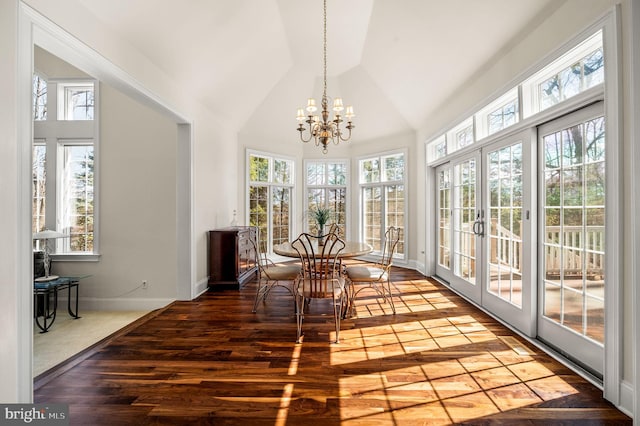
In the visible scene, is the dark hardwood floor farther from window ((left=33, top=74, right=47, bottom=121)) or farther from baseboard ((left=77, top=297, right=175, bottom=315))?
window ((left=33, top=74, right=47, bottom=121))

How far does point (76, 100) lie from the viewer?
15.1 ft

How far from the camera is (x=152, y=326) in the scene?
10.2 feet

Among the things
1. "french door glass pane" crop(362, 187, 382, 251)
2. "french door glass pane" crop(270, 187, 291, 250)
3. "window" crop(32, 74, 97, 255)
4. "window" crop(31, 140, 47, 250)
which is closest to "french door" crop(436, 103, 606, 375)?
"french door glass pane" crop(362, 187, 382, 251)

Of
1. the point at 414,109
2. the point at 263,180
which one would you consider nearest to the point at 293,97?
the point at 263,180

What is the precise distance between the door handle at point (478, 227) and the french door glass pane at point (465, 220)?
182 mm

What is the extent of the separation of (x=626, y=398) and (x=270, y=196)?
19.1 feet

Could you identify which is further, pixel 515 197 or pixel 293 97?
pixel 293 97

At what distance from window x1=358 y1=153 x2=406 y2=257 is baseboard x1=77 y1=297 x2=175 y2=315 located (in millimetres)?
4307

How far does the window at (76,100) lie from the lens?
454 centimetres

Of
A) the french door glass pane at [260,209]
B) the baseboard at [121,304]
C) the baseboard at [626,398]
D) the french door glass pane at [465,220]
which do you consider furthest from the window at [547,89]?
the baseboard at [121,304]

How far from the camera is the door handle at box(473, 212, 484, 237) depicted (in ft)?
11.6

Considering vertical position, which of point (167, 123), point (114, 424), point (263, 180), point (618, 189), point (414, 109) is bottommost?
point (114, 424)

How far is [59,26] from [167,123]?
217 cm

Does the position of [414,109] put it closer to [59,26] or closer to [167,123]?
[167,123]
